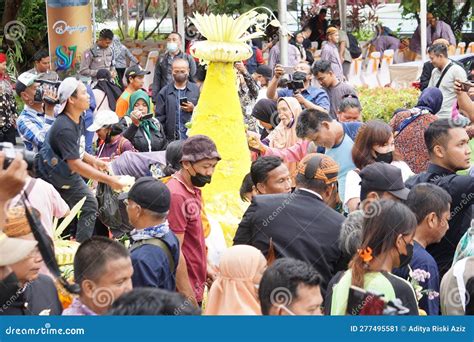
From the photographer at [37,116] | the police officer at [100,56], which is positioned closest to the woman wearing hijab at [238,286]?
the photographer at [37,116]

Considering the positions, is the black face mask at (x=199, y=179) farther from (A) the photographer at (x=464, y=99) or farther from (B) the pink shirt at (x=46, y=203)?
(A) the photographer at (x=464, y=99)

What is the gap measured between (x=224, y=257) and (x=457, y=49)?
1706 cm

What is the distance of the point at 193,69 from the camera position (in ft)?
47.2

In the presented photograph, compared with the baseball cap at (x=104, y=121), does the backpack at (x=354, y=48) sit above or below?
below

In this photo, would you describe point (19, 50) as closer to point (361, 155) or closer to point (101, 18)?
point (101, 18)

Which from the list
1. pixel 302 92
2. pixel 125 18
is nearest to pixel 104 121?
pixel 302 92

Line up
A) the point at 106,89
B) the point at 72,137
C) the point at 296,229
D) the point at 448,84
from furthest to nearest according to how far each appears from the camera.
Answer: the point at 106,89, the point at 448,84, the point at 72,137, the point at 296,229

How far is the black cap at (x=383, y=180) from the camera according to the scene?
646 cm

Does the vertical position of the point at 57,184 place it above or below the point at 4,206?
below

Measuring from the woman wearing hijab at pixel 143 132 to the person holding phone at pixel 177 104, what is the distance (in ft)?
1.98

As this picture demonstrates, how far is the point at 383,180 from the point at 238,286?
1.76m

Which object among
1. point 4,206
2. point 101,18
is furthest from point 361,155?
point 101,18

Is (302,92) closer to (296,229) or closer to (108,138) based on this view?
(108,138)

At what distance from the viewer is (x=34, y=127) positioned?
9.53 metres
